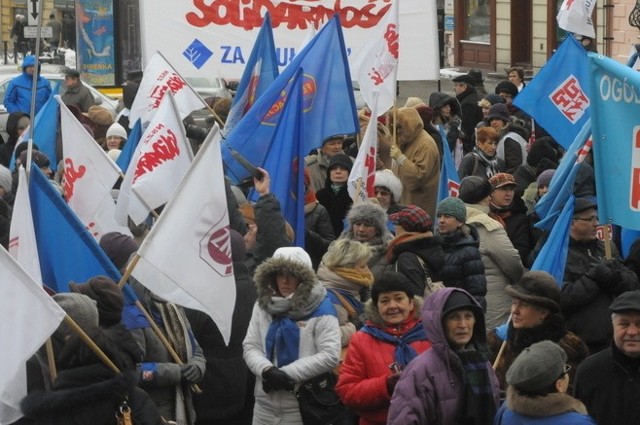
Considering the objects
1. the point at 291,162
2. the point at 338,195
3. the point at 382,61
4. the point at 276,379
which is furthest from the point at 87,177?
the point at 382,61

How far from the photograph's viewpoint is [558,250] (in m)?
8.14

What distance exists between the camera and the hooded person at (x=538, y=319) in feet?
22.6

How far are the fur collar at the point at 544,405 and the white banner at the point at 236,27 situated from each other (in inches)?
313

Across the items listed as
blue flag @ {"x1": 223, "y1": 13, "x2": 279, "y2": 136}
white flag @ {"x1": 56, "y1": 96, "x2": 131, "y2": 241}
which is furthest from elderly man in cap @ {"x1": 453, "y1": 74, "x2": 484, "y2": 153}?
white flag @ {"x1": 56, "y1": 96, "x2": 131, "y2": 241}

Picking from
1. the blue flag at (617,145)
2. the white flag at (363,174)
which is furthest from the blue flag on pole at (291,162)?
the blue flag at (617,145)

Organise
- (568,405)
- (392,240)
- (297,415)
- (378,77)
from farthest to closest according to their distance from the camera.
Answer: (378,77) < (392,240) < (297,415) < (568,405)

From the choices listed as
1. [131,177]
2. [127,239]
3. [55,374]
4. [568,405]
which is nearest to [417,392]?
[568,405]

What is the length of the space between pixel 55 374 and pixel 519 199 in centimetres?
492

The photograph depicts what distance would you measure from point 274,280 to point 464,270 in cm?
138

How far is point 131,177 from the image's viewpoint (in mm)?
9188

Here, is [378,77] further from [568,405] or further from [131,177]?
[568,405]

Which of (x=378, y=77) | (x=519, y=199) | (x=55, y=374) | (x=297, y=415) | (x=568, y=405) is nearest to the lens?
(x=568, y=405)

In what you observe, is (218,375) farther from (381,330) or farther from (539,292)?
(539,292)

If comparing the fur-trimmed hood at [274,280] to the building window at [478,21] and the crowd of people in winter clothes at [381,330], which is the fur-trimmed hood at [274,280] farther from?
the building window at [478,21]
